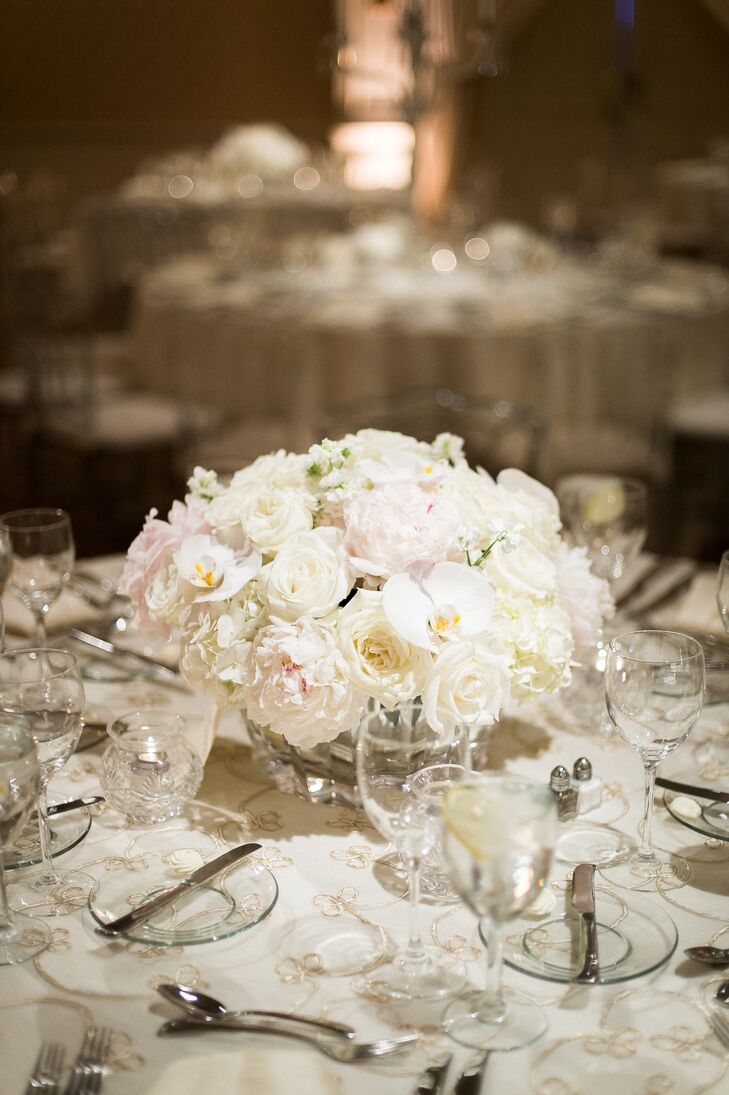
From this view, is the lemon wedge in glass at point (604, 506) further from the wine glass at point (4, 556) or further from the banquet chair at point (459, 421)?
the banquet chair at point (459, 421)

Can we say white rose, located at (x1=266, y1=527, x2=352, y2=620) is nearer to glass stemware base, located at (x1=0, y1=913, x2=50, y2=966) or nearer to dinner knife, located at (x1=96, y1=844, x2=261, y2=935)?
dinner knife, located at (x1=96, y1=844, x2=261, y2=935)

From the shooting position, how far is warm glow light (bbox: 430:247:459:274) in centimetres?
450

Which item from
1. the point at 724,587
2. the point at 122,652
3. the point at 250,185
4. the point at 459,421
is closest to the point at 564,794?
the point at 724,587

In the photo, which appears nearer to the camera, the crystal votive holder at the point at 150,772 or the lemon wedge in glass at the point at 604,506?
the crystal votive holder at the point at 150,772

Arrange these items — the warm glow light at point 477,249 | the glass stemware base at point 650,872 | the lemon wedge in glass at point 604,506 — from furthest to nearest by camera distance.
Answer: the warm glow light at point 477,249, the lemon wedge in glass at point 604,506, the glass stemware base at point 650,872

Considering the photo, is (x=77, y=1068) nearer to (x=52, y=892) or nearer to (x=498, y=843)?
(x=52, y=892)

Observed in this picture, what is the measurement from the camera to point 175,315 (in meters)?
3.96

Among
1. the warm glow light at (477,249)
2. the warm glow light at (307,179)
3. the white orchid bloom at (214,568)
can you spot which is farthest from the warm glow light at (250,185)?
the white orchid bloom at (214,568)

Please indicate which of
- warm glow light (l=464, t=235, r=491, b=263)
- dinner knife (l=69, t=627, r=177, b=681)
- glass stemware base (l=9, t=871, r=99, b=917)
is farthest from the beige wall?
glass stemware base (l=9, t=871, r=99, b=917)

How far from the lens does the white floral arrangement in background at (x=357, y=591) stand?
1.10 m

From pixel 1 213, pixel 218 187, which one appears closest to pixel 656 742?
pixel 218 187

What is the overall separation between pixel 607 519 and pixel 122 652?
0.72 meters

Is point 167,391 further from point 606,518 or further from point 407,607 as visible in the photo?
point 407,607

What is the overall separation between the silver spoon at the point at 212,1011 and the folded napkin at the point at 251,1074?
23 millimetres
